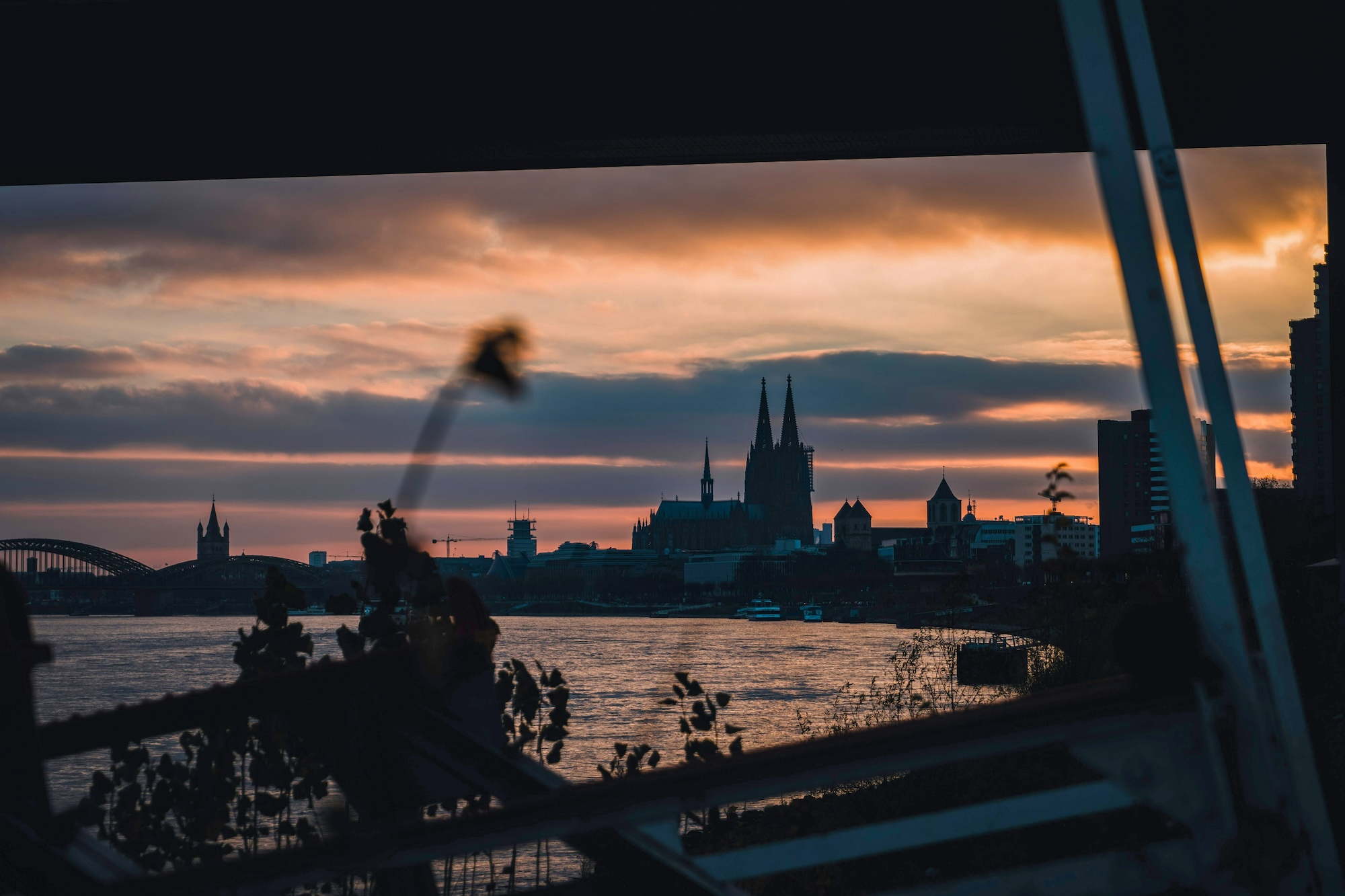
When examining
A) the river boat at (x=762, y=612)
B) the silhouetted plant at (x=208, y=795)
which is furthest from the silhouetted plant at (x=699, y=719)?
the river boat at (x=762, y=612)

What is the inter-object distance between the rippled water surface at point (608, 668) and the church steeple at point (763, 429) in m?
64.4

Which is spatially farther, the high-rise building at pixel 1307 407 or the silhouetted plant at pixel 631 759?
the high-rise building at pixel 1307 407

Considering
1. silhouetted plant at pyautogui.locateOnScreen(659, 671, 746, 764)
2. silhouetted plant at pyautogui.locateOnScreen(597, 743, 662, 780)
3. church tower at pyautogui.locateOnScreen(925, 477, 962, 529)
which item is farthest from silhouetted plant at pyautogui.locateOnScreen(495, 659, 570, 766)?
church tower at pyautogui.locateOnScreen(925, 477, 962, 529)

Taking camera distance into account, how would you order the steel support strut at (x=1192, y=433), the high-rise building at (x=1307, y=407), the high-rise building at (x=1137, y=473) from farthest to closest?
the high-rise building at (x=1307, y=407) → the high-rise building at (x=1137, y=473) → the steel support strut at (x=1192, y=433)

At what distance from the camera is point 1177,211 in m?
1.81

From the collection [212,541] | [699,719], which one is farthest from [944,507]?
[699,719]

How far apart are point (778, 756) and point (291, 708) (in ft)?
3.67

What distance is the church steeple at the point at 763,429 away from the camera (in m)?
167

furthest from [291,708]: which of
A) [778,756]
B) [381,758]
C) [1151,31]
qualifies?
[1151,31]

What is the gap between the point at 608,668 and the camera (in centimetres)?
4703

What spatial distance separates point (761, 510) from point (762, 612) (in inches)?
1780

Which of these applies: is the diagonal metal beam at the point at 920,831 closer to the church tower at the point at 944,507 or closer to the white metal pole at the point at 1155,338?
the white metal pole at the point at 1155,338

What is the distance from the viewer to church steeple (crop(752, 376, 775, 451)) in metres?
167

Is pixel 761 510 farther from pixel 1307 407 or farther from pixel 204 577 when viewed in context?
pixel 1307 407
